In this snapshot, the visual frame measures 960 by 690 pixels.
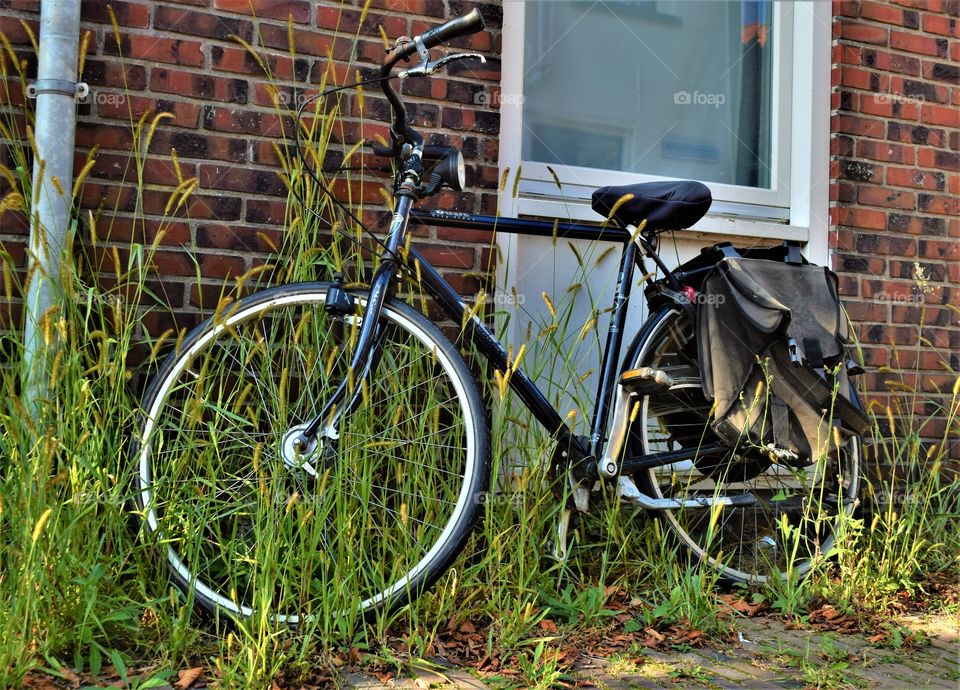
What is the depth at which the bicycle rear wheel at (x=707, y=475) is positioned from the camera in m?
2.62

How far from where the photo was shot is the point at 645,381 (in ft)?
8.29

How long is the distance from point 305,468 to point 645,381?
1.04m

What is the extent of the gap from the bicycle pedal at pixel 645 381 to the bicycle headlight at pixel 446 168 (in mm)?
757

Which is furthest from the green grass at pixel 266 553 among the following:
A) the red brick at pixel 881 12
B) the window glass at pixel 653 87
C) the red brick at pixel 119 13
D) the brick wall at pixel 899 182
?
the red brick at pixel 881 12

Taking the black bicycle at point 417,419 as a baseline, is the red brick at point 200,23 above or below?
above

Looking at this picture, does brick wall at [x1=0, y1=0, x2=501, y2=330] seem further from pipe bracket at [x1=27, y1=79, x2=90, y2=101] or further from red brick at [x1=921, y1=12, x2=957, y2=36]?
red brick at [x1=921, y1=12, x2=957, y2=36]

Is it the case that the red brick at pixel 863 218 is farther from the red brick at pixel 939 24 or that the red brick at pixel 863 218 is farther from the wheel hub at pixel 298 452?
the wheel hub at pixel 298 452

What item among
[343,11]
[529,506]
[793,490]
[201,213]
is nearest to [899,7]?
[793,490]

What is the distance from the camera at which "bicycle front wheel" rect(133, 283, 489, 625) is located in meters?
2.02

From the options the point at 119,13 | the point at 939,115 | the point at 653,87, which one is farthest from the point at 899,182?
the point at 119,13

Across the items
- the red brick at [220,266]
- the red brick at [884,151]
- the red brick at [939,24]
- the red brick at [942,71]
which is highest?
the red brick at [939,24]

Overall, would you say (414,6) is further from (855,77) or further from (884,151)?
(884,151)

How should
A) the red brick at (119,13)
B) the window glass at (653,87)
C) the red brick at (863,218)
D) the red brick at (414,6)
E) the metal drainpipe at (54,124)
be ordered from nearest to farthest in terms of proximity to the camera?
the metal drainpipe at (54,124) → the red brick at (119,13) → the red brick at (414,6) → the window glass at (653,87) → the red brick at (863,218)

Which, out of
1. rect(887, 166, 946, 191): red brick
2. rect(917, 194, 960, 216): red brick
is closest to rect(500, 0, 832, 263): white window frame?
rect(887, 166, 946, 191): red brick
